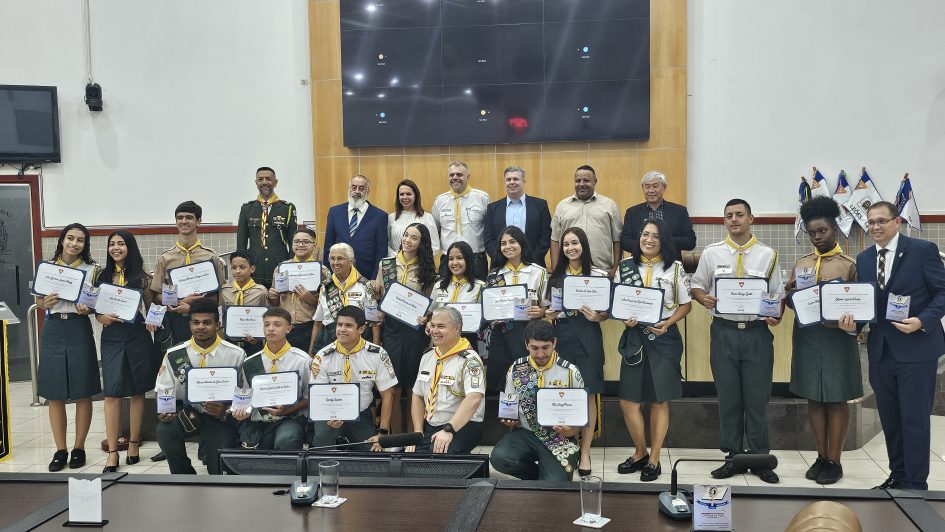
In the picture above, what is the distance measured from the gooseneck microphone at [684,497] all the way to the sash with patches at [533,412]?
2002 millimetres

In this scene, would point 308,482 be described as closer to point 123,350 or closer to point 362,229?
point 123,350

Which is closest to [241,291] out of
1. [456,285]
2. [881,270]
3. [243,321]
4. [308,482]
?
[243,321]

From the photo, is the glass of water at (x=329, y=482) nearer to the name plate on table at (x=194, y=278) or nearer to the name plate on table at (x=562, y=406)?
the name plate on table at (x=562, y=406)

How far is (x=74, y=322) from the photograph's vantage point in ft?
21.0

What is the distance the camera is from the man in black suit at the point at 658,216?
6.52 meters

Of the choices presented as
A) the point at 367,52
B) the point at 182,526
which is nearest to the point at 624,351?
the point at 182,526

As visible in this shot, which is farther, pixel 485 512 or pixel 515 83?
→ pixel 515 83

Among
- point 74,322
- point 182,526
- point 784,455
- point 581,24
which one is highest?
point 581,24

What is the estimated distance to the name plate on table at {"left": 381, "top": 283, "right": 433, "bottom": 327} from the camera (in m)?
6.11

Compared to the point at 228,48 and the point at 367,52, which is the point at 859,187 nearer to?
the point at 367,52

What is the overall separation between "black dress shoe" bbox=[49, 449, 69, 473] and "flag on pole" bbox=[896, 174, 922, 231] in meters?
7.57

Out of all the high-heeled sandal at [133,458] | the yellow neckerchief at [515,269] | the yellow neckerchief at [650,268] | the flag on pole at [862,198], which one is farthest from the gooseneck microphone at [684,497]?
the flag on pole at [862,198]

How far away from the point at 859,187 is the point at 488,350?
4385mm

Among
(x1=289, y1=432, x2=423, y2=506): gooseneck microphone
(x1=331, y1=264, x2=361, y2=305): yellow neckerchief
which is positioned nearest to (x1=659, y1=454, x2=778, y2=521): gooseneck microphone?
(x1=289, y1=432, x2=423, y2=506): gooseneck microphone
